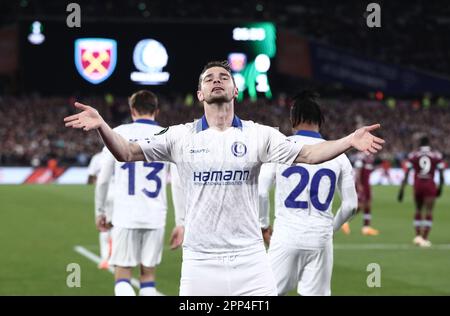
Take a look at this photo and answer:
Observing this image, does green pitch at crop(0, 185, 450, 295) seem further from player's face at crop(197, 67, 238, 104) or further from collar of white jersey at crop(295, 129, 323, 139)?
player's face at crop(197, 67, 238, 104)

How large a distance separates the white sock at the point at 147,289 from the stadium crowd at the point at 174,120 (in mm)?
34106

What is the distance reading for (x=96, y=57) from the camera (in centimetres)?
3878

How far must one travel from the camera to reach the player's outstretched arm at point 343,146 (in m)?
5.40

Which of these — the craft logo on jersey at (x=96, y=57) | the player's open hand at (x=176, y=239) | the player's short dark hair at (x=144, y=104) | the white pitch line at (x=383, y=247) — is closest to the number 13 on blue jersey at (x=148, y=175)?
the player's short dark hair at (x=144, y=104)

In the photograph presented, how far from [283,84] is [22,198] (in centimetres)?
2169

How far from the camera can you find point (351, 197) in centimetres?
765

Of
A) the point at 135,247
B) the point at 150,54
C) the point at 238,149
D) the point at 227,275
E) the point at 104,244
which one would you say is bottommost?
the point at 104,244

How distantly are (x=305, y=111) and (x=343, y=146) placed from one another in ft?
7.08

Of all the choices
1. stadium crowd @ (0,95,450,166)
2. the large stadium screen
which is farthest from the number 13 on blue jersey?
stadium crowd @ (0,95,450,166)

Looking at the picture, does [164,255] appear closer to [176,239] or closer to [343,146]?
[176,239]

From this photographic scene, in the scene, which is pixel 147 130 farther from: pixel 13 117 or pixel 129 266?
pixel 13 117

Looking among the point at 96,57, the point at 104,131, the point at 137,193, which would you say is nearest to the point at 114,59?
the point at 96,57

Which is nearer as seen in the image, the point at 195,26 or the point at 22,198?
the point at 22,198

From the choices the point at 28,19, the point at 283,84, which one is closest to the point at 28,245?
the point at 28,19
